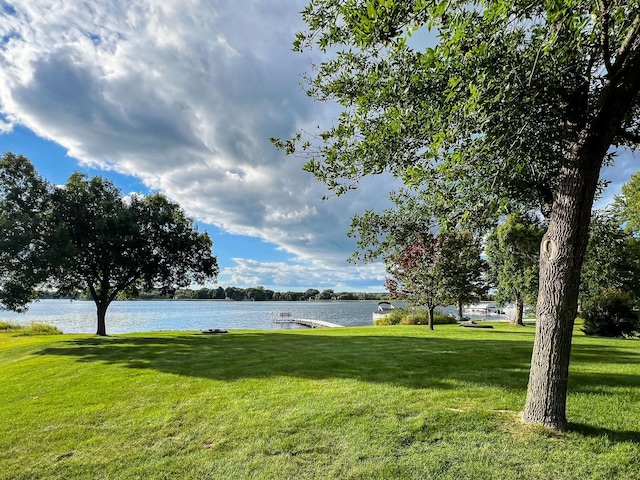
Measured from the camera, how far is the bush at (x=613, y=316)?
17094 mm

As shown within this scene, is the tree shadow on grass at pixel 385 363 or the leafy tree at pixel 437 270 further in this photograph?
the leafy tree at pixel 437 270

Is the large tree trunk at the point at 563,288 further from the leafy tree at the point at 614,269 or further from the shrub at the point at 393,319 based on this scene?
the shrub at the point at 393,319

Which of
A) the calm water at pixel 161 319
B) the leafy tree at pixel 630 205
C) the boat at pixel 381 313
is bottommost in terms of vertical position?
the calm water at pixel 161 319

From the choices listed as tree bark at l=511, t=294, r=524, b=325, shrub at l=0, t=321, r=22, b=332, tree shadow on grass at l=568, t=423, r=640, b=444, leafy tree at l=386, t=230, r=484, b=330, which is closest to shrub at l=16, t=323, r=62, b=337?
shrub at l=0, t=321, r=22, b=332

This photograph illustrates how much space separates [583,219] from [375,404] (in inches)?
158

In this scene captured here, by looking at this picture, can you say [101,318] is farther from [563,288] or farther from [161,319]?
[161,319]

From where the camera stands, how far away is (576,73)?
15.3ft

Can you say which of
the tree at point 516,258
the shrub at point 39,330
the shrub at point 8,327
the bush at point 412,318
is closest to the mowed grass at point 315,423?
the tree at point 516,258

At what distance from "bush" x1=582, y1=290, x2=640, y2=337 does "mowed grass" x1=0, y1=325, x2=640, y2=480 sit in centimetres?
983

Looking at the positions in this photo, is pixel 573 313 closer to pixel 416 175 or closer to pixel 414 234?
pixel 416 175

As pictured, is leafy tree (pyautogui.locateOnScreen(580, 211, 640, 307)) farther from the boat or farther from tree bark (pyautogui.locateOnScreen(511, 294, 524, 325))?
the boat

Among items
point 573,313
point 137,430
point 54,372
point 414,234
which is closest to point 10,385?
point 54,372

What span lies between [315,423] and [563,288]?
375 centimetres

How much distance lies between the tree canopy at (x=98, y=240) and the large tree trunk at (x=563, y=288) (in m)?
18.6
